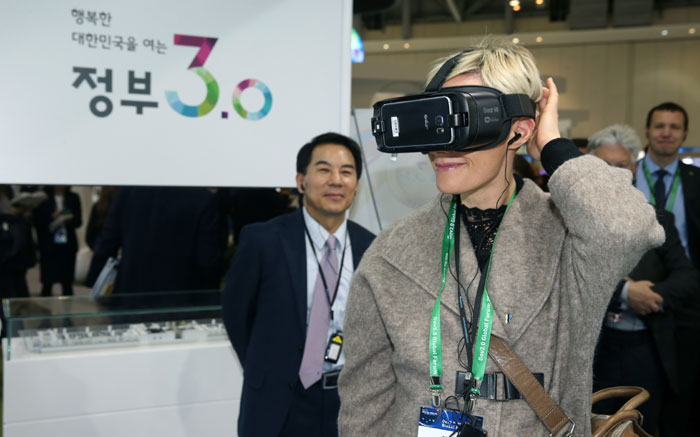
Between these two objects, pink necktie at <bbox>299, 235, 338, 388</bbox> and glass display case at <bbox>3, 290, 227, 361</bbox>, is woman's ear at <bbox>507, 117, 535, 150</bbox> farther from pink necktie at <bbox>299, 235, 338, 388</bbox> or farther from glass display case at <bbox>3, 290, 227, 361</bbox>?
glass display case at <bbox>3, 290, 227, 361</bbox>

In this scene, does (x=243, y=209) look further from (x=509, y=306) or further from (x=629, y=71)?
(x=629, y=71)

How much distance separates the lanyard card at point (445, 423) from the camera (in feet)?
3.86

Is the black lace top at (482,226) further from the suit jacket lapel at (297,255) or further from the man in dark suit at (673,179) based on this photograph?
the man in dark suit at (673,179)

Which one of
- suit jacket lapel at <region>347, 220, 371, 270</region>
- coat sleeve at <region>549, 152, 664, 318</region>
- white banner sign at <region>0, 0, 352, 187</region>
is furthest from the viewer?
white banner sign at <region>0, 0, 352, 187</region>

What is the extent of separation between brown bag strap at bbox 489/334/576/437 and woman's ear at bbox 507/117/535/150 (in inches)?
15.0

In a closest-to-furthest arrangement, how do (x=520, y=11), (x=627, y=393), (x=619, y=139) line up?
1. (x=627, y=393)
2. (x=619, y=139)
3. (x=520, y=11)

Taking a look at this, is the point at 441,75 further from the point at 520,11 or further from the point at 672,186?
the point at 520,11

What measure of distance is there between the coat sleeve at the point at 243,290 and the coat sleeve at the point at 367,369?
3.59 feet

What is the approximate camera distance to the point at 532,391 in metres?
1.17

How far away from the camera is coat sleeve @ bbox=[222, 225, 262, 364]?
242 centimetres

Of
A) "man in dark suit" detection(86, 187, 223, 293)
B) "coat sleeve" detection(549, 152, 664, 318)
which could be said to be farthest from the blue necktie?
"coat sleeve" detection(549, 152, 664, 318)

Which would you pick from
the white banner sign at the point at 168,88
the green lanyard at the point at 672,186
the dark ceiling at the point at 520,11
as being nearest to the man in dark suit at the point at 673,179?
the green lanyard at the point at 672,186

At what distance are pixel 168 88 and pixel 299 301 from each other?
3.94ft

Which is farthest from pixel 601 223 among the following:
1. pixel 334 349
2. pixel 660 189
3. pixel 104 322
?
pixel 660 189
